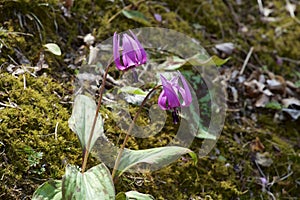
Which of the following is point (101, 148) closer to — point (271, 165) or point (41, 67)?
point (41, 67)

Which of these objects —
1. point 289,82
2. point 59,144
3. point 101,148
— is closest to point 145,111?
point 101,148

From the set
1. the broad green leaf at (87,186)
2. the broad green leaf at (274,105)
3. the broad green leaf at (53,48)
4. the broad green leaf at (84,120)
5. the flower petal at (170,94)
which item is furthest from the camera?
the broad green leaf at (274,105)

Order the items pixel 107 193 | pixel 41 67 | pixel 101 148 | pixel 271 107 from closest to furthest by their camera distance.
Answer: pixel 107 193 < pixel 101 148 < pixel 41 67 < pixel 271 107

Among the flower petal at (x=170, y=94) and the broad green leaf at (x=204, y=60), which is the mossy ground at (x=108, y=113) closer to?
the broad green leaf at (x=204, y=60)

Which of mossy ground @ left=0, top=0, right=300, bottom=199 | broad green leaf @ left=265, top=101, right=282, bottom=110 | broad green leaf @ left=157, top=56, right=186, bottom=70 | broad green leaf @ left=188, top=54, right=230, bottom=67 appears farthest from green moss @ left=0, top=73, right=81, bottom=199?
broad green leaf @ left=265, top=101, right=282, bottom=110

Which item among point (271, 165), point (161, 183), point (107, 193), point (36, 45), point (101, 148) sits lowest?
point (271, 165)

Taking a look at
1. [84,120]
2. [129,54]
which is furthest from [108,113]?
[129,54]

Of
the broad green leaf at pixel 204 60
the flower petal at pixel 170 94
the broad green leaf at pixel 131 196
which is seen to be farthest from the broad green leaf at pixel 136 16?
the broad green leaf at pixel 131 196
